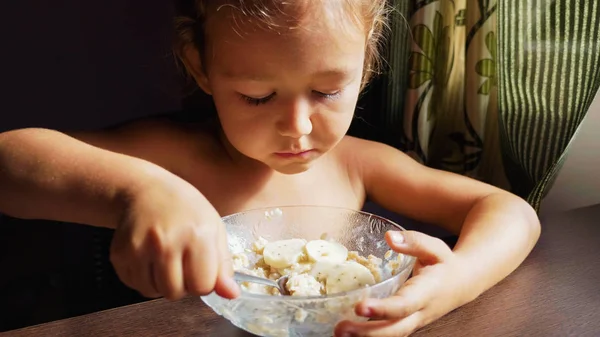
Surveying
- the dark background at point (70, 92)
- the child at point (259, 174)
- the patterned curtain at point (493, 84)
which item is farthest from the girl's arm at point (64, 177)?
the patterned curtain at point (493, 84)

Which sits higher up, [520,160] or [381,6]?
[381,6]

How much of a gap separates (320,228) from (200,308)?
207 mm

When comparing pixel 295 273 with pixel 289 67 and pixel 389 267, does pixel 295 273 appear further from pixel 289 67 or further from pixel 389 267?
pixel 289 67

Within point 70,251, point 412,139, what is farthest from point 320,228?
point 70,251

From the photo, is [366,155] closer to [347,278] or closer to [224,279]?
[347,278]

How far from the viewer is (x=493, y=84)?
1.14m

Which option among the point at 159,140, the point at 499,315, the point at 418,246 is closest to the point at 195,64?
the point at 159,140

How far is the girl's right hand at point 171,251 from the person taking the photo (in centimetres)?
51

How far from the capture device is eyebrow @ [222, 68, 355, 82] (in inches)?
30.3

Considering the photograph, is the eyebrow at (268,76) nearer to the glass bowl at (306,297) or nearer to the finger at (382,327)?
the glass bowl at (306,297)

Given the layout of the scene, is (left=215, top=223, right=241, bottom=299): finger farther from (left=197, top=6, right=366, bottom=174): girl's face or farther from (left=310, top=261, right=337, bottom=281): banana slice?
(left=197, top=6, right=366, bottom=174): girl's face

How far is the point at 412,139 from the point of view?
119 centimetres

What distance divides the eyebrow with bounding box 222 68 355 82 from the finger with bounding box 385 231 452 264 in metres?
0.22

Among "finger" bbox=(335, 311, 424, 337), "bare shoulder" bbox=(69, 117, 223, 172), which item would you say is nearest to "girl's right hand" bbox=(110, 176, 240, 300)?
"finger" bbox=(335, 311, 424, 337)
